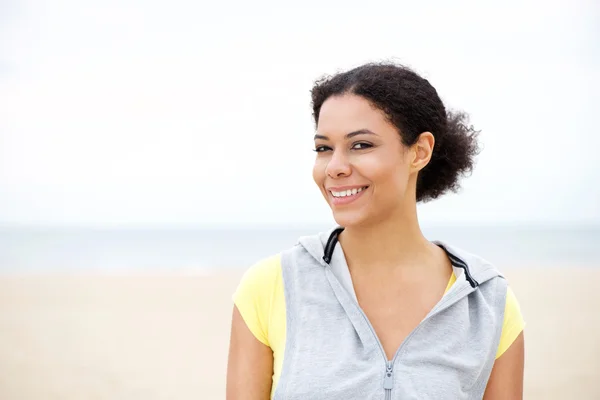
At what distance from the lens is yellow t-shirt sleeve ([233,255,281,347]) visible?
213 centimetres

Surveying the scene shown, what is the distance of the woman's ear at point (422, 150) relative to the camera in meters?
2.23

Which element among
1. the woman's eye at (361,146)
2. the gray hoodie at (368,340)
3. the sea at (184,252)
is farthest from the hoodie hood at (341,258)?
the sea at (184,252)

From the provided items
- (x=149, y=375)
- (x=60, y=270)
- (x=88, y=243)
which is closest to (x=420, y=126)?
(x=149, y=375)

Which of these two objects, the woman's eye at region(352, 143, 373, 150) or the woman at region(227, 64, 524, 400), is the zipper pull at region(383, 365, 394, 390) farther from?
the woman's eye at region(352, 143, 373, 150)

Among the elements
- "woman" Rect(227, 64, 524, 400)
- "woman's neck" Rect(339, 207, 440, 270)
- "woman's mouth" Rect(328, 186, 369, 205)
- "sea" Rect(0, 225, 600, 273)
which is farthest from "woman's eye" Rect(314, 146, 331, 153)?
"sea" Rect(0, 225, 600, 273)

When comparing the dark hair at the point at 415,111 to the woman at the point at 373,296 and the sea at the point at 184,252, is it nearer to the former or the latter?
the woman at the point at 373,296

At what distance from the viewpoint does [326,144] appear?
7.07ft

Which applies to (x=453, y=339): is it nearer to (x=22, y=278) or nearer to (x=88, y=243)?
(x=22, y=278)

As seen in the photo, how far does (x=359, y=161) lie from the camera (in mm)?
2084

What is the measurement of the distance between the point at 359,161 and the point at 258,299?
0.51m

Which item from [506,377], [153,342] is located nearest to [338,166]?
[506,377]

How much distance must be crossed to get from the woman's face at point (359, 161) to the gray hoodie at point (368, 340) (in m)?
0.20

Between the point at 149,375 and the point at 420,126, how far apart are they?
5386 millimetres

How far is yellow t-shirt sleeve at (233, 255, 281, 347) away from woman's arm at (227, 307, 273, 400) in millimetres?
20
